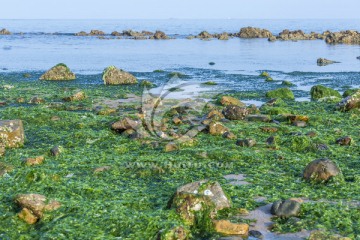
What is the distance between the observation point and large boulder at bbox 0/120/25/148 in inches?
469

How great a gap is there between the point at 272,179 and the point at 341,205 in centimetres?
182

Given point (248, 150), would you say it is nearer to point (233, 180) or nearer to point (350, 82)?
point (233, 180)

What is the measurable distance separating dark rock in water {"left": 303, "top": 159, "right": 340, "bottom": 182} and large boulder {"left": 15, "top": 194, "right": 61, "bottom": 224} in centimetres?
502

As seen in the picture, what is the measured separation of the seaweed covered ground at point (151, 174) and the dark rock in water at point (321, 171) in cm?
18

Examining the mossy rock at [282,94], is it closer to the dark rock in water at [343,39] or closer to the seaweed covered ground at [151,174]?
the seaweed covered ground at [151,174]

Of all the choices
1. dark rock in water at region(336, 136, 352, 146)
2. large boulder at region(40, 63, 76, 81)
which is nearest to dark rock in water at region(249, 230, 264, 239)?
dark rock in water at region(336, 136, 352, 146)

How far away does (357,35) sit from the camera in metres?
74.4

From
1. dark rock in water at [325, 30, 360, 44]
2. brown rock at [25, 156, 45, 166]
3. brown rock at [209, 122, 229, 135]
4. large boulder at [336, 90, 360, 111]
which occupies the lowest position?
brown rock at [25, 156, 45, 166]

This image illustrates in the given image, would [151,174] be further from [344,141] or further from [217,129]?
[344,141]

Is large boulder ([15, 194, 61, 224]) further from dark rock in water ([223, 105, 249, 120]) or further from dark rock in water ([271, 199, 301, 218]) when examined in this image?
dark rock in water ([223, 105, 249, 120])

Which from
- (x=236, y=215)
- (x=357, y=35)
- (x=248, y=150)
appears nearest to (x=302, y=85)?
(x=248, y=150)

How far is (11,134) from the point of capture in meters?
12.0

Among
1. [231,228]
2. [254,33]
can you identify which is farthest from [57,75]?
[254,33]

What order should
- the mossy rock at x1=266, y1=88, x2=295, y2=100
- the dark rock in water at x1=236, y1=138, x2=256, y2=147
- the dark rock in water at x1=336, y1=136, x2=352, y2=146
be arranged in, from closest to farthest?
the dark rock in water at x1=236, y1=138, x2=256, y2=147 → the dark rock in water at x1=336, y1=136, x2=352, y2=146 → the mossy rock at x1=266, y1=88, x2=295, y2=100
